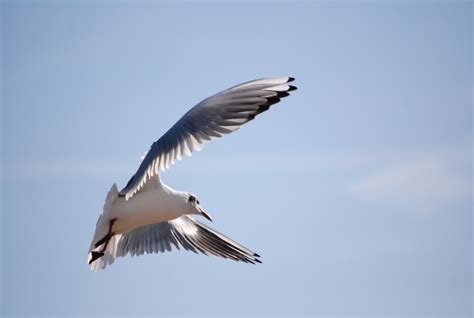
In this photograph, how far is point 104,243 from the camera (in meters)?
5.39

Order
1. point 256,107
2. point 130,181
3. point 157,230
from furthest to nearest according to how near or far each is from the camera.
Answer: point 157,230
point 130,181
point 256,107

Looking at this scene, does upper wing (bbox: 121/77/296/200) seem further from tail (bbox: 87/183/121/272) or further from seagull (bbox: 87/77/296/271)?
tail (bbox: 87/183/121/272)

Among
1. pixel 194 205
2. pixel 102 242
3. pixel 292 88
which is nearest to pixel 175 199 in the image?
pixel 194 205

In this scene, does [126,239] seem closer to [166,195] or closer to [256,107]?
[166,195]

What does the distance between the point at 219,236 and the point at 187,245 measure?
0.75ft

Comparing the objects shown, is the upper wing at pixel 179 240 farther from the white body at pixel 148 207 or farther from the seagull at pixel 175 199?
the white body at pixel 148 207

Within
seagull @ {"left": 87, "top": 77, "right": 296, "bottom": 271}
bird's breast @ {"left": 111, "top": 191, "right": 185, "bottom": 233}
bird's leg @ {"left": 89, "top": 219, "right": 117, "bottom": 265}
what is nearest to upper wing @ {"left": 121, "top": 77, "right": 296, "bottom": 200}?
seagull @ {"left": 87, "top": 77, "right": 296, "bottom": 271}

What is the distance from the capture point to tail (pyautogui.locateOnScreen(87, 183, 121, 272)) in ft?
16.4

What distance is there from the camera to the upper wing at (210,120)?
446 cm

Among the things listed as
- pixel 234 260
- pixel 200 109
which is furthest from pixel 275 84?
pixel 234 260

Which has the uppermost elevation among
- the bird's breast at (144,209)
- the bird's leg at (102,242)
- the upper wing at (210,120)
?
the upper wing at (210,120)

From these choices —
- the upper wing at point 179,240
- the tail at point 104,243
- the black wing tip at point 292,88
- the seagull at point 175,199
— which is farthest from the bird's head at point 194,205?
the black wing tip at point 292,88

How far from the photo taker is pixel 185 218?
6070 millimetres

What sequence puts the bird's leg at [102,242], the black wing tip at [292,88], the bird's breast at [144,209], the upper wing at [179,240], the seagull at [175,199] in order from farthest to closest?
1. the upper wing at [179,240]
2. the bird's leg at [102,242]
3. the bird's breast at [144,209]
4. the seagull at [175,199]
5. the black wing tip at [292,88]
